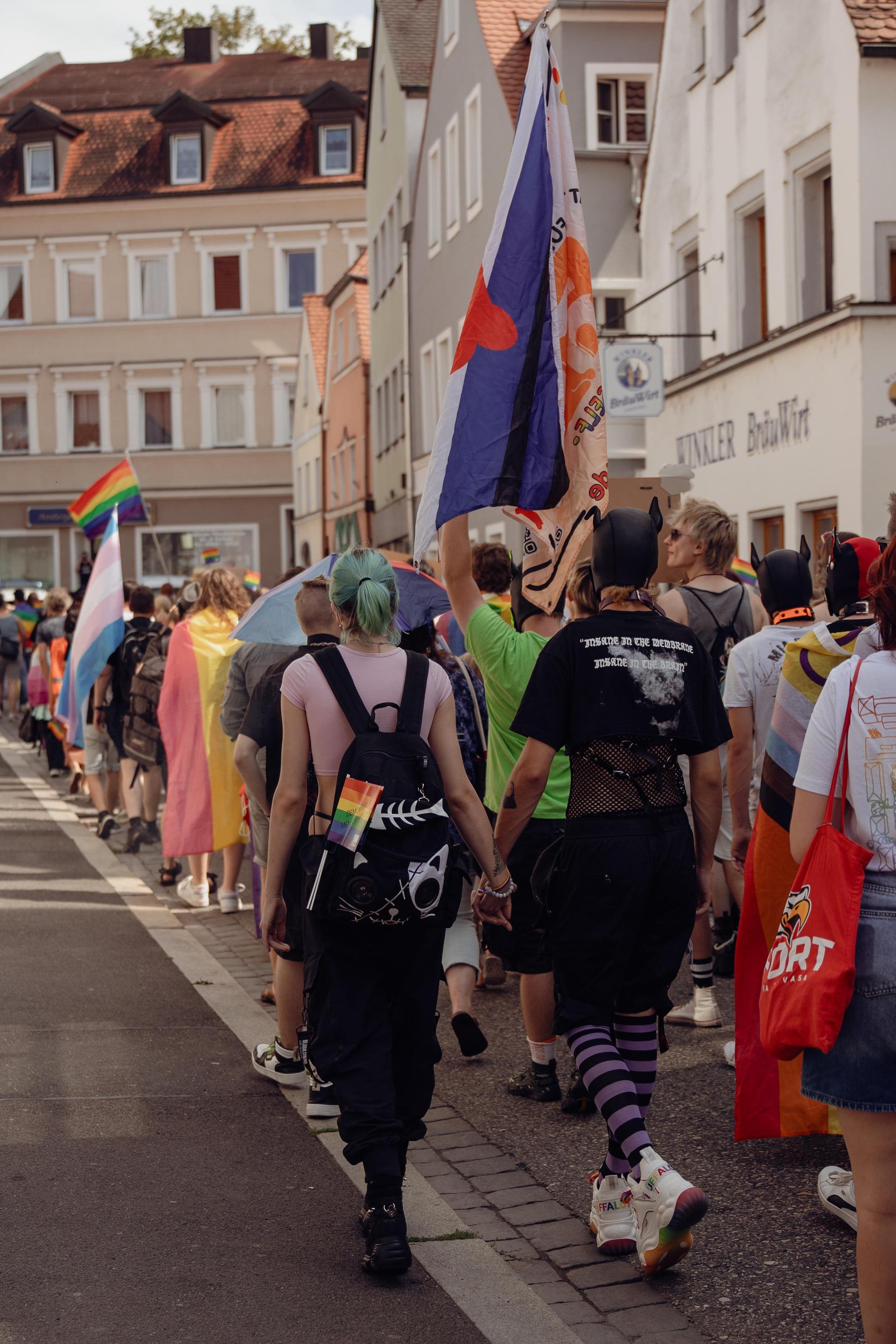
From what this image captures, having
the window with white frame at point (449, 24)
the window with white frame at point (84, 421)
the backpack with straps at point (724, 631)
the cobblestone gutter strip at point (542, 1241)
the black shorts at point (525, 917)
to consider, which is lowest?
the cobblestone gutter strip at point (542, 1241)

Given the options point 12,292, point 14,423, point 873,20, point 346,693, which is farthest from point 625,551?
point 12,292

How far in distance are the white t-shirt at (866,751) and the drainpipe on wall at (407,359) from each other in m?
32.4

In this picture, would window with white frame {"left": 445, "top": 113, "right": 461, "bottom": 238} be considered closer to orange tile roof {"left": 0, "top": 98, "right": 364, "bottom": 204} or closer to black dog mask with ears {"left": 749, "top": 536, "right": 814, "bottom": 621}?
orange tile roof {"left": 0, "top": 98, "right": 364, "bottom": 204}

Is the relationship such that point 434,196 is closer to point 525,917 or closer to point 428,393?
point 428,393

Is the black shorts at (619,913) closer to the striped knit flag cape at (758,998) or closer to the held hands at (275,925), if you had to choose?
the striped knit flag cape at (758,998)

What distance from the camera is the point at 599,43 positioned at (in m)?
24.5

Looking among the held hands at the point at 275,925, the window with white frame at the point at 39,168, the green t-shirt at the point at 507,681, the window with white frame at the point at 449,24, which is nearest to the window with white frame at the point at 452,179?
the window with white frame at the point at 449,24

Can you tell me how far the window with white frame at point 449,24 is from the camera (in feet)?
99.3

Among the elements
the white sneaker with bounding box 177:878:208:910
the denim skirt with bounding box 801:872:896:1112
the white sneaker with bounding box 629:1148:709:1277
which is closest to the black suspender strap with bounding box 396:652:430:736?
the white sneaker with bounding box 629:1148:709:1277

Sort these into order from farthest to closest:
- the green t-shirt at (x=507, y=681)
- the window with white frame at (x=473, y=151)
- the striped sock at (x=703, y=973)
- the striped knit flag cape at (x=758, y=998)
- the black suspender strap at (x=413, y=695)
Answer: the window with white frame at (x=473, y=151), the striped sock at (x=703, y=973), the green t-shirt at (x=507, y=681), the striped knit flag cape at (x=758, y=998), the black suspender strap at (x=413, y=695)

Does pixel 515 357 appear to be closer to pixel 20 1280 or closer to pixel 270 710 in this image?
pixel 270 710

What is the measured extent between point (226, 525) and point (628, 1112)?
163 feet

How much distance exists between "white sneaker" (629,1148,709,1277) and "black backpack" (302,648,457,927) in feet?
2.73

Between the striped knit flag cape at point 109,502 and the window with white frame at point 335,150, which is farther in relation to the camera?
the window with white frame at point 335,150
